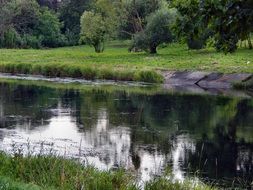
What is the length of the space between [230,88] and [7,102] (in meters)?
22.6

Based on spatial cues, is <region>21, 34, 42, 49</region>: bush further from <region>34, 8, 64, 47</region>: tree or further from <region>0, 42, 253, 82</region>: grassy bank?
<region>0, 42, 253, 82</region>: grassy bank

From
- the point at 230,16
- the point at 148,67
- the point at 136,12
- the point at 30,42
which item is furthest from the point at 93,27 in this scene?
the point at 230,16

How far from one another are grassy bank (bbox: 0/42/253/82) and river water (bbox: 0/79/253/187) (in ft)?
36.4

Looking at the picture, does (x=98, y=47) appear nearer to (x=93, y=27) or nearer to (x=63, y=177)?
(x=93, y=27)

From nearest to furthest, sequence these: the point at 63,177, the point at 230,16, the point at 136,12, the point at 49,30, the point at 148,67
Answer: the point at 63,177 < the point at 230,16 < the point at 148,67 < the point at 136,12 < the point at 49,30

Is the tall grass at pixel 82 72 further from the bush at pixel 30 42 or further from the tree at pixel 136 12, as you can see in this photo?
the bush at pixel 30 42

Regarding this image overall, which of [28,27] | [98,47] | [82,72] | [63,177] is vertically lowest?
[82,72]

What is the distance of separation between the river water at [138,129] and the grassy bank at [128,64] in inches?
437

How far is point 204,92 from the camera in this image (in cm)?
5119

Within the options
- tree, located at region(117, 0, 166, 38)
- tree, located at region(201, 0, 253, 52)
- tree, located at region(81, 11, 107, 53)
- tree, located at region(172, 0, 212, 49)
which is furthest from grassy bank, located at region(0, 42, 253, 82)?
tree, located at region(201, 0, 253, 52)

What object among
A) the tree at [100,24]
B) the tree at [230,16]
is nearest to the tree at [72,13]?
the tree at [100,24]

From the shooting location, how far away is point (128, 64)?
64.8m

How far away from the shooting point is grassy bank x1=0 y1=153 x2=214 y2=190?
14930 millimetres

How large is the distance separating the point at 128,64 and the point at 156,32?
9767mm
